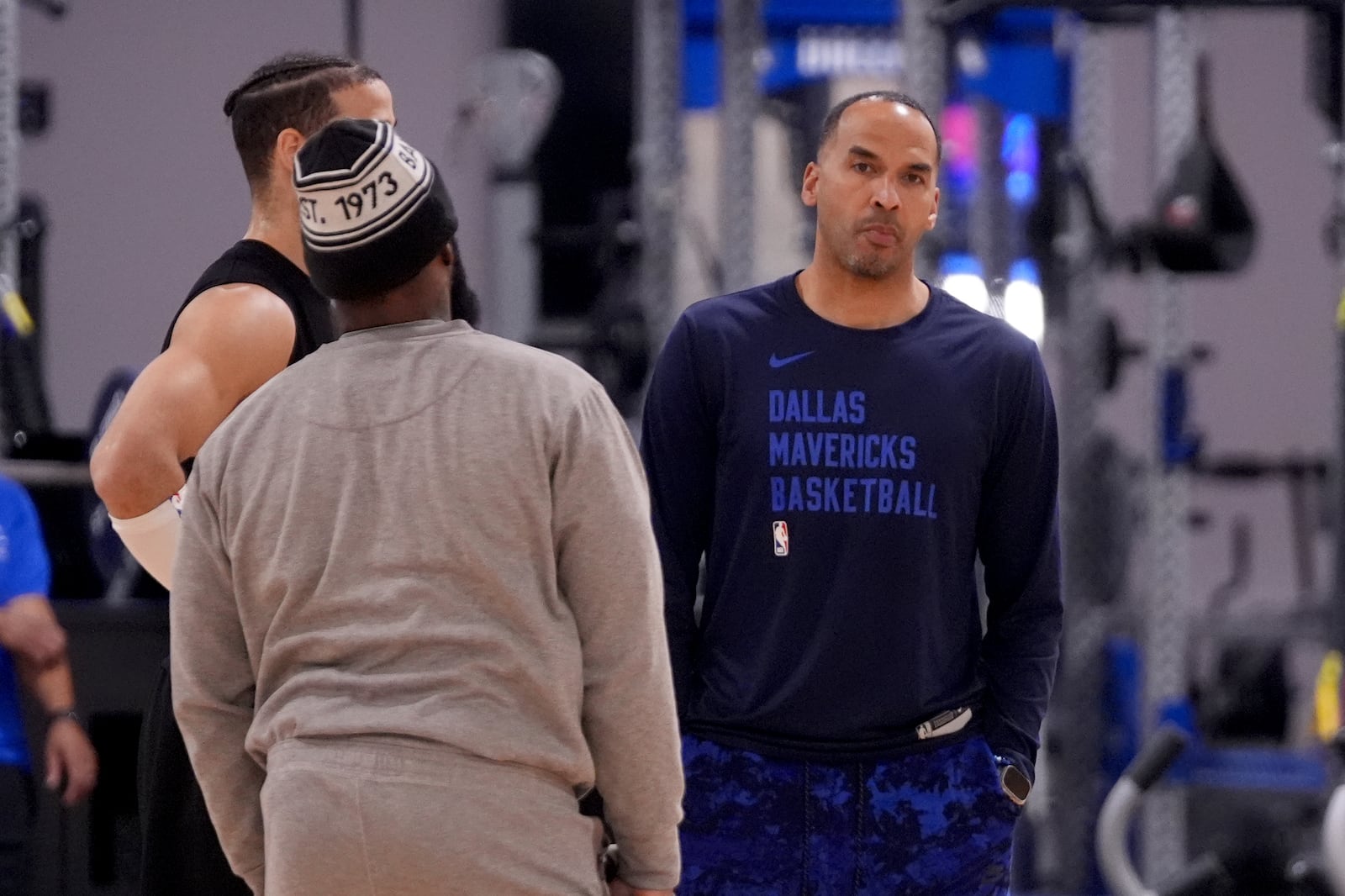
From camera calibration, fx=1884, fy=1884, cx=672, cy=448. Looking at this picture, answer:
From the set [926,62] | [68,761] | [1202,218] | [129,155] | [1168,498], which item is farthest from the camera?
[129,155]

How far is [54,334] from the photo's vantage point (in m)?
7.45

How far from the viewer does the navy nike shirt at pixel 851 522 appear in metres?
2.37

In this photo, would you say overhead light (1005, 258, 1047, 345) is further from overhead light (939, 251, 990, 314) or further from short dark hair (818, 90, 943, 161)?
short dark hair (818, 90, 943, 161)

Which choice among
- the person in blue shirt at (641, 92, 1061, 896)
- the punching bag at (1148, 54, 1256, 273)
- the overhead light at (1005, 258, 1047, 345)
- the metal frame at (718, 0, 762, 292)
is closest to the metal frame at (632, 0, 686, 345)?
the metal frame at (718, 0, 762, 292)

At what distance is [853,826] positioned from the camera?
7.71 ft

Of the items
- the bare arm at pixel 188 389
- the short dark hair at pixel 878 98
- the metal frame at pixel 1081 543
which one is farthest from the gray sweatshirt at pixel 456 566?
the metal frame at pixel 1081 543

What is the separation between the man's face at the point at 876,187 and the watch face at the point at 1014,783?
0.66 metres

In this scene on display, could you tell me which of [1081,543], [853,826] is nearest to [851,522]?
[853,826]

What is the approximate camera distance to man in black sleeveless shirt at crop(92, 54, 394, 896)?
6.87 ft

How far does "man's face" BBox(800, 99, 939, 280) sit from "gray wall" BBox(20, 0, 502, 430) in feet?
17.1

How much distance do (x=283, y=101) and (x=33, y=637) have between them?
6.00 ft

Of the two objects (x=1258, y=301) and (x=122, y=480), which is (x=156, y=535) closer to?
(x=122, y=480)

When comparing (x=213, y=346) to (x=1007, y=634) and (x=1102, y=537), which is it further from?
(x=1102, y=537)

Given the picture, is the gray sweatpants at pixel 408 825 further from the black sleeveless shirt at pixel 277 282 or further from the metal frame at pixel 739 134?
the metal frame at pixel 739 134
